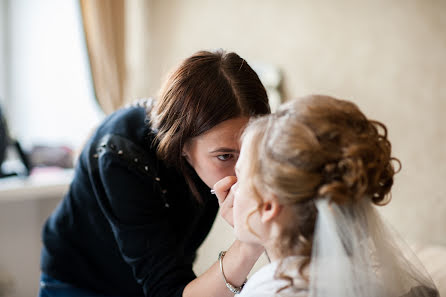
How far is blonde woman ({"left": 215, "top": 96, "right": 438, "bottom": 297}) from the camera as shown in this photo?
0.85 m

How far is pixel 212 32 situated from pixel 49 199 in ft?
4.50

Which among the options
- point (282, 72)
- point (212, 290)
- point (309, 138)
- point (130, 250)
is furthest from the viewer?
point (282, 72)

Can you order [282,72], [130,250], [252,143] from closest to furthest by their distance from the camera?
[252,143] < [130,250] < [282,72]

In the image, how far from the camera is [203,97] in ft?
3.74

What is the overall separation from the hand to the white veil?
28 centimetres

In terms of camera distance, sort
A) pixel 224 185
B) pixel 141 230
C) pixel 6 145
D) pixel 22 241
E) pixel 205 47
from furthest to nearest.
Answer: pixel 205 47
pixel 22 241
pixel 6 145
pixel 141 230
pixel 224 185

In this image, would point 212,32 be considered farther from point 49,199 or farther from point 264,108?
point 264,108

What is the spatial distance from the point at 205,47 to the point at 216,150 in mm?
1846

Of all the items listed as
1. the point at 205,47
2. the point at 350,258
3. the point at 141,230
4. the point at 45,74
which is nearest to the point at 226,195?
the point at 141,230

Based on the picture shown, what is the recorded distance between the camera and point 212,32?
2854mm

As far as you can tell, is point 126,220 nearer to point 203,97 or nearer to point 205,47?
point 203,97

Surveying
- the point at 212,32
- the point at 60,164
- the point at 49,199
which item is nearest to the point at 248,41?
the point at 212,32

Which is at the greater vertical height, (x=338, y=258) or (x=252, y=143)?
(x=252, y=143)

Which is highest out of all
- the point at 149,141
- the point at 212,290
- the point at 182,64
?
the point at 182,64
